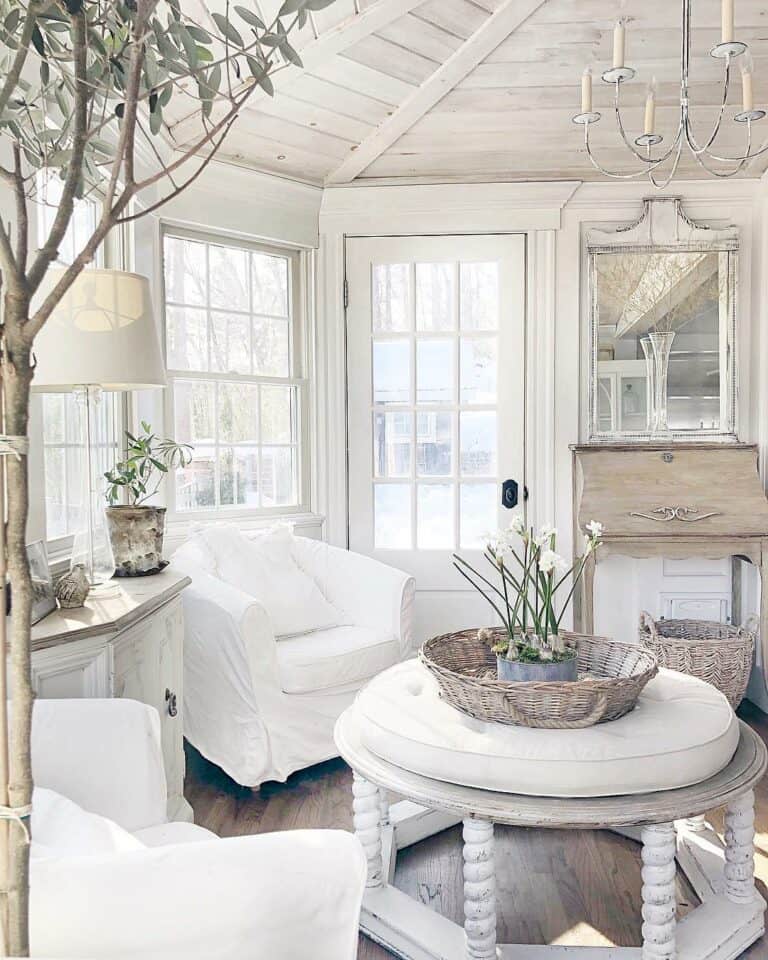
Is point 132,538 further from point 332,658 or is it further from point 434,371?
point 434,371

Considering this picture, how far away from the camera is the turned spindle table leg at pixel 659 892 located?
5.68 ft

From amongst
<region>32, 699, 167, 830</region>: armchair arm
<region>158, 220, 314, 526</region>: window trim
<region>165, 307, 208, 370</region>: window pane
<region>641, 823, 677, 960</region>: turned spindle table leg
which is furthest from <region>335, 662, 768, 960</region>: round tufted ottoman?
<region>165, 307, 208, 370</region>: window pane

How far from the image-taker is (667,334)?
12.9ft

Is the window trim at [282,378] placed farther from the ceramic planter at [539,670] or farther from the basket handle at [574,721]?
the basket handle at [574,721]

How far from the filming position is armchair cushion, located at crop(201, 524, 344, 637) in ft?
10.6

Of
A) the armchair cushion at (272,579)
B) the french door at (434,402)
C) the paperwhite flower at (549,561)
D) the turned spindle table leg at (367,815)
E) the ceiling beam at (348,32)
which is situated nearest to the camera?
the paperwhite flower at (549,561)

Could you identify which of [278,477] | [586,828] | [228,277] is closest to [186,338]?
[228,277]

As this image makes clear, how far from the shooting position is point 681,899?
2.21 metres

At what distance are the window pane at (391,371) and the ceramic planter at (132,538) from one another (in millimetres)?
1719

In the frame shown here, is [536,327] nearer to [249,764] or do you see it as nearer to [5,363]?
[249,764]

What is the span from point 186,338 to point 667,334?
2187mm

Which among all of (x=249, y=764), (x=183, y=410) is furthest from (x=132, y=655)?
(x=183, y=410)

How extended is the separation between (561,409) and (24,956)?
11.7 ft

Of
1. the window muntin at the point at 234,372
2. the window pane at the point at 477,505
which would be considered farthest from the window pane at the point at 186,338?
the window pane at the point at 477,505
